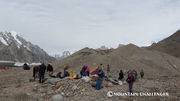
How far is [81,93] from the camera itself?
8117 mm

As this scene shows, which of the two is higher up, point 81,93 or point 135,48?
point 135,48

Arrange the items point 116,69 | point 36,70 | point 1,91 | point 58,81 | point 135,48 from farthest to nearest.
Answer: point 135,48, point 116,69, point 36,70, point 58,81, point 1,91

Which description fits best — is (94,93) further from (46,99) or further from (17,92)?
(17,92)

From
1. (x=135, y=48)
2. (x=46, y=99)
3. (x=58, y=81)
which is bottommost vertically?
(x=46, y=99)

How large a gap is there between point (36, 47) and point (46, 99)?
580 ft

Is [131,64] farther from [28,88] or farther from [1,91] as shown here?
[1,91]

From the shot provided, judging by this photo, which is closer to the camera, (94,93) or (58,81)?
(94,93)

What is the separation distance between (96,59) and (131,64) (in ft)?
21.9

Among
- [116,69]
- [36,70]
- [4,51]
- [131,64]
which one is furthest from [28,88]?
[4,51]

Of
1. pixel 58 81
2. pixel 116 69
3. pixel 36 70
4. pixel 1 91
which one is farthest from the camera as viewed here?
pixel 116 69

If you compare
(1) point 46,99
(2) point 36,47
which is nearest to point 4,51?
(2) point 36,47

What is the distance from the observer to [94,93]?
796 centimetres

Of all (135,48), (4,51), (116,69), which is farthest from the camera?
(4,51)

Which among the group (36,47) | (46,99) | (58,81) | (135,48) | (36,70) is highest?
(36,47)
